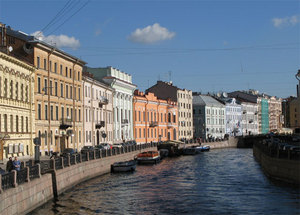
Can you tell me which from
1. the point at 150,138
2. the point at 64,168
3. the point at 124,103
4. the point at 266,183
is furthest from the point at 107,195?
the point at 150,138

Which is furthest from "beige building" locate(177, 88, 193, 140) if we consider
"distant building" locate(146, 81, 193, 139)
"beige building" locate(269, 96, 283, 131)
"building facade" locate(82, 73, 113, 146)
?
"beige building" locate(269, 96, 283, 131)

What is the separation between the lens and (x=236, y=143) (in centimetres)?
12644

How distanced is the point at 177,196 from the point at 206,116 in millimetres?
101547

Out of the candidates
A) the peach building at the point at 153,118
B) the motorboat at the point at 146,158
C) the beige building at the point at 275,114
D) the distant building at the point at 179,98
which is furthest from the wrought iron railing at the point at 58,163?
the beige building at the point at 275,114

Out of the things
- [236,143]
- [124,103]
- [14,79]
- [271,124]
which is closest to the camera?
[14,79]

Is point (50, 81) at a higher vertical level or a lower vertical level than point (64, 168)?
higher

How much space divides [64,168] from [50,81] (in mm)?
23474

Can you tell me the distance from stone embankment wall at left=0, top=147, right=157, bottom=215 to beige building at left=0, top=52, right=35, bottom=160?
698 cm

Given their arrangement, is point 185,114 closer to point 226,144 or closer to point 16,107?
point 226,144

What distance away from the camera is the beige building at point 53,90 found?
54375 mm

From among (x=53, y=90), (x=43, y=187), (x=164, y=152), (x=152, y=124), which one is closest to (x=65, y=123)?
(x=53, y=90)

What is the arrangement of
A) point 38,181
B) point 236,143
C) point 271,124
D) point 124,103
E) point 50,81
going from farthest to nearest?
point 271,124 < point 236,143 < point 124,103 < point 50,81 < point 38,181

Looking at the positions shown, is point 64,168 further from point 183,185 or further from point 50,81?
point 50,81

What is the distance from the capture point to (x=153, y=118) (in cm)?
10138
